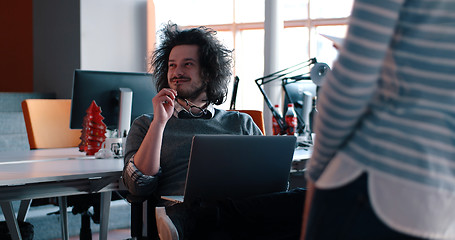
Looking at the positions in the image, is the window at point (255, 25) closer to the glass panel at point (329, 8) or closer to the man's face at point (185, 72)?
the glass panel at point (329, 8)

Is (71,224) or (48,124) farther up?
(48,124)

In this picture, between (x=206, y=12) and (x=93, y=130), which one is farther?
(x=206, y=12)

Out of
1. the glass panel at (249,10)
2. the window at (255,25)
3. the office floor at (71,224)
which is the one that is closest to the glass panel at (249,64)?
the window at (255,25)

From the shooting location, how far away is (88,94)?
236 cm

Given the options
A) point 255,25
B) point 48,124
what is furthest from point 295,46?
point 48,124

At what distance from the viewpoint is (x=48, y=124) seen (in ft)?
9.29

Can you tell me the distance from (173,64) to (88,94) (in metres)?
0.54

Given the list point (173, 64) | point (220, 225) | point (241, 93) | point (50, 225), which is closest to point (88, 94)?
point (173, 64)

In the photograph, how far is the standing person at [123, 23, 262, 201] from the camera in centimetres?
174

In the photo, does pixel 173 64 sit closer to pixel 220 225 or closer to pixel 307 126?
pixel 220 225

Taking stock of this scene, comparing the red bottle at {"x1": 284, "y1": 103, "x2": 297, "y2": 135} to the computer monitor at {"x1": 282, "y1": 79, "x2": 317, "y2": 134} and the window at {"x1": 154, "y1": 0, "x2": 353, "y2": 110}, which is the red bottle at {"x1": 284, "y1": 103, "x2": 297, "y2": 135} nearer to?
the computer monitor at {"x1": 282, "y1": 79, "x2": 317, "y2": 134}

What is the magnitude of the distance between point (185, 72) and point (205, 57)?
11 centimetres

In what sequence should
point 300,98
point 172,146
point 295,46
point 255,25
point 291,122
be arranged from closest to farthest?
point 172,146 → point 291,122 → point 300,98 → point 295,46 → point 255,25

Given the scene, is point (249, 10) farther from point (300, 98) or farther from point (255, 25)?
point (300, 98)
